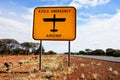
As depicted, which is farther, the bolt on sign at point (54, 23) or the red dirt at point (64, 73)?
the bolt on sign at point (54, 23)

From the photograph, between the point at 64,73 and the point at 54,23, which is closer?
the point at 64,73

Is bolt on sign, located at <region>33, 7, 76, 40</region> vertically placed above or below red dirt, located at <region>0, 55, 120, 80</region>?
above

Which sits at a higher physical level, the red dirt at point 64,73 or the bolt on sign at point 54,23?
the bolt on sign at point 54,23

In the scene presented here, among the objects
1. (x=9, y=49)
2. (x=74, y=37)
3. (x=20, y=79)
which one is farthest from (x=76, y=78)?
(x=9, y=49)

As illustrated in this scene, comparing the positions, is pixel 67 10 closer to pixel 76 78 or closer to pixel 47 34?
pixel 47 34

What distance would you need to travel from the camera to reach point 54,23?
60.7 feet

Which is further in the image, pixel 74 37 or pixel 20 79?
pixel 74 37

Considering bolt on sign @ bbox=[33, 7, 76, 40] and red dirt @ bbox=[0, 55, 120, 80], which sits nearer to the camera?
red dirt @ bbox=[0, 55, 120, 80]

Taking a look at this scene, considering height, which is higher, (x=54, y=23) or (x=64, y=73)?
(x=54, y=23)

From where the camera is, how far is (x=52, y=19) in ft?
60.8

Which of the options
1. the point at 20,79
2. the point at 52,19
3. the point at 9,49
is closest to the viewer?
the point at 20,79

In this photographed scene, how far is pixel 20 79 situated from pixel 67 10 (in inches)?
276

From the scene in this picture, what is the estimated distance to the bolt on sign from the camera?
1856 centimetres

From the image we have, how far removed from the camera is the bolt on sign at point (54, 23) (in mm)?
18562
